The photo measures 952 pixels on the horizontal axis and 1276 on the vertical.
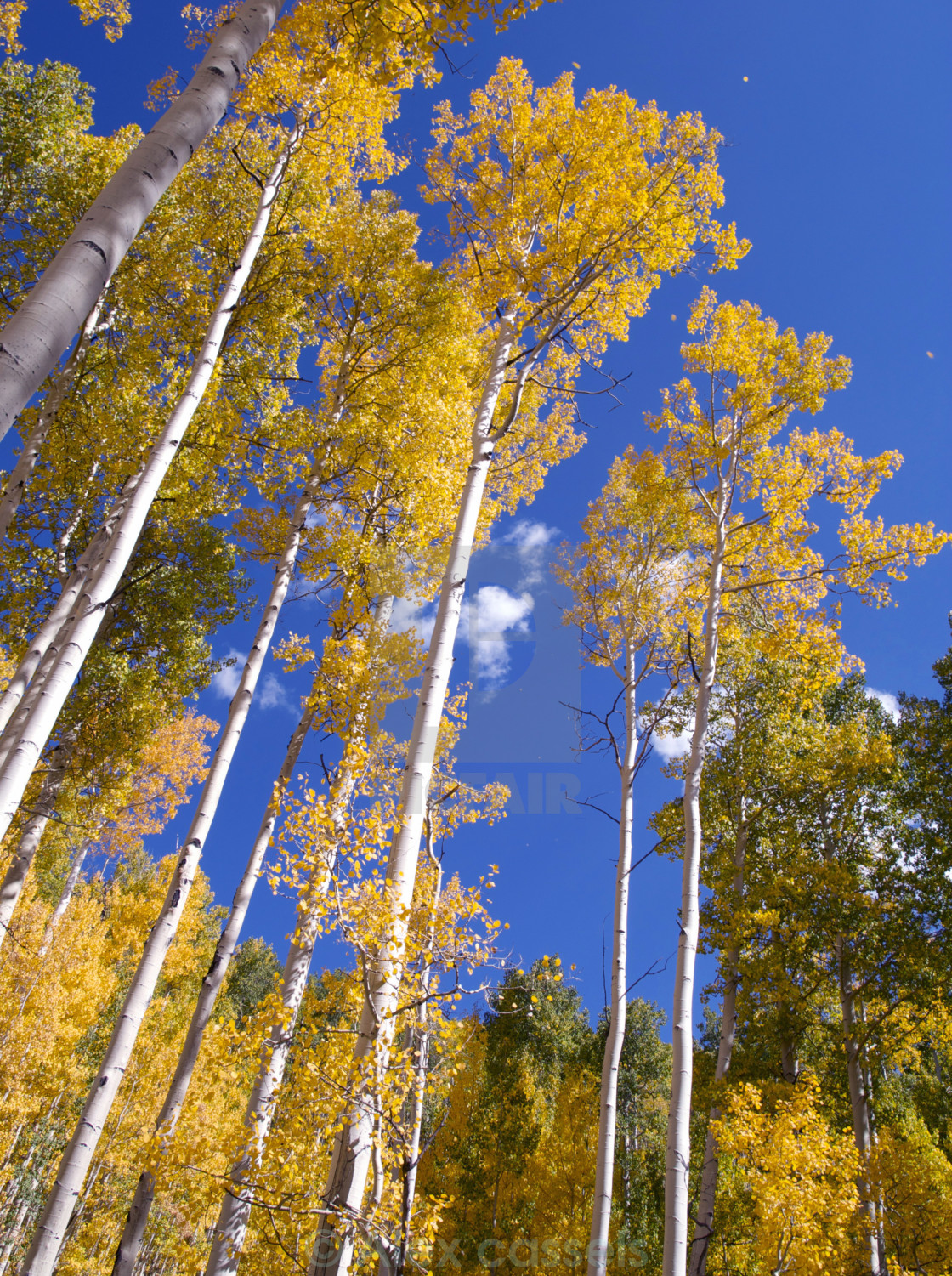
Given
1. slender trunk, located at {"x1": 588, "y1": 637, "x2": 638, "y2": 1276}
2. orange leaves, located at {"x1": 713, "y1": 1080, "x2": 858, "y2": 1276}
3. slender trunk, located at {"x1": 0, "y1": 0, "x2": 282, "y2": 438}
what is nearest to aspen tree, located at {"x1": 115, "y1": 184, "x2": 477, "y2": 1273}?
slender trunk, located at {"x1": 588, "y1": 637, "x2": 638, "y2": 1276}

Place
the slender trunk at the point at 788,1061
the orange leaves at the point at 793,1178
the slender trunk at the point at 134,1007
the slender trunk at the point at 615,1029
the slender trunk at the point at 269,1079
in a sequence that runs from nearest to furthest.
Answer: the slender trunk at the point at 269,1079
the slender trunk at the point at 134,1007
the slender trunk at the point at 615,1029
the orange leaves at the point at 793,1178
the slender trunk at the point at 788,1061

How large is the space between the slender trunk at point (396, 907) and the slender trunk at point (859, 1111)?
723 cm

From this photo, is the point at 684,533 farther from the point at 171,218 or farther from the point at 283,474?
the point at 171,218

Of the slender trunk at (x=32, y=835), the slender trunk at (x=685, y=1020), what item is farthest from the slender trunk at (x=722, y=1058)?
the slender trunk at (x=32, y=835)

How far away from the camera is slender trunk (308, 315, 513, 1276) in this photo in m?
2.69

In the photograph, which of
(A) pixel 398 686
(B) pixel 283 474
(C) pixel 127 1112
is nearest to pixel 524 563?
(B) pixel 283 474

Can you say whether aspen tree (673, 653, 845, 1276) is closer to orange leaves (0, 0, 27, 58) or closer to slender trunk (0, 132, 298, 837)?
slender trunk (0, 132, 298, 837)

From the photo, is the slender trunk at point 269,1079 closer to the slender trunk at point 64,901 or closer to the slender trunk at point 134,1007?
the slender trunk at point 134,1007

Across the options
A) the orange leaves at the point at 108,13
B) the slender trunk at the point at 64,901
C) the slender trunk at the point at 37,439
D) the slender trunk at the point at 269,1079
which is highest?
the orange leaves at the point at 108,13

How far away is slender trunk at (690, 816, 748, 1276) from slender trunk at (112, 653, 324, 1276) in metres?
5.62

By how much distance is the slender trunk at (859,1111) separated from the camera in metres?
7.45

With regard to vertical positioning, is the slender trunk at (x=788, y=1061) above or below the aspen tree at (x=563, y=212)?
below

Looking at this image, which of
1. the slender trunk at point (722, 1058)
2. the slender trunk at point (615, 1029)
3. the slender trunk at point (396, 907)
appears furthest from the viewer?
→ the slender trunk at point (722, 1058)

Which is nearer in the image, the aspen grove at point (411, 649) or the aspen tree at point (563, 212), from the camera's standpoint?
the aspen grove at point (411, 649)
